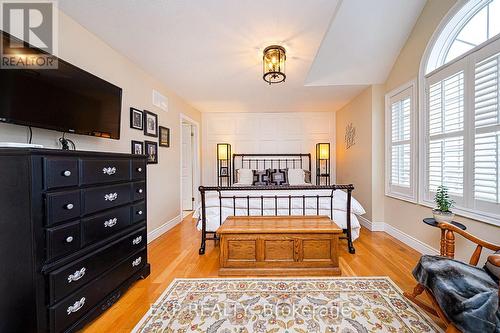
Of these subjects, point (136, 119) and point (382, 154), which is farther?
point (382, 154)

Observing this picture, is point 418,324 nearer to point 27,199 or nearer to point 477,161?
point 477,161

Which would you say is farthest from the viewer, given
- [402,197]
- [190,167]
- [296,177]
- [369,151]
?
[190,167]

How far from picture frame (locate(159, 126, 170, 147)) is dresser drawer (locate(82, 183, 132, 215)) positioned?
1796mm

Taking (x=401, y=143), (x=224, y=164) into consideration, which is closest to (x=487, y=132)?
(x=401, y=143)

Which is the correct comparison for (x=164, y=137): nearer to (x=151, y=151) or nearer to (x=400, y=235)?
(x=151, y=151)

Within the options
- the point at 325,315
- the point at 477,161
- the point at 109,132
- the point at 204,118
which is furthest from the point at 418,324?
the point at 204,118

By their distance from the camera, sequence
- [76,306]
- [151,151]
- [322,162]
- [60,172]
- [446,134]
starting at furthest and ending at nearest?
[322,162], [151,151], [446,134], [76,306], [60,172]

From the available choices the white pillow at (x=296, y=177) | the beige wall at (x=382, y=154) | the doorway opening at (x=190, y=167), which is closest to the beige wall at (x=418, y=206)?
the beige wall at (x=382, y=154)

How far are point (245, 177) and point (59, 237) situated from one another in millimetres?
3961

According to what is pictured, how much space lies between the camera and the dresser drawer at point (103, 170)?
150 cm

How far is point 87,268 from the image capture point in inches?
60.4

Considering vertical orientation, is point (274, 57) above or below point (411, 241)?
above

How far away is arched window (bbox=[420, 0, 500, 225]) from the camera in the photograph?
6.07 feet

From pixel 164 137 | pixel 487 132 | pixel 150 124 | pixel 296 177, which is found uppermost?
pixel 150 124
